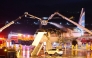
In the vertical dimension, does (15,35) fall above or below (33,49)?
above

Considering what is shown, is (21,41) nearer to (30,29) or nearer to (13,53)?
(30,29)

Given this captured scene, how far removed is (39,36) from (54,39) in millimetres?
19070

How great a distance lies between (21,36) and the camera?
75.9 metres

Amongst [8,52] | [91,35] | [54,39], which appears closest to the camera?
[8,52]

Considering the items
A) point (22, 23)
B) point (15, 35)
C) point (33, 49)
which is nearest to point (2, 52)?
point (33, 49)

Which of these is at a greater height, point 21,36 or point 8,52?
point 21,36

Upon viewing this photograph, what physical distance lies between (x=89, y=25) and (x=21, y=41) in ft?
186

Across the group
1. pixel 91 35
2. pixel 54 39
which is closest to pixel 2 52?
pixel 54 39

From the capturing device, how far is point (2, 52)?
20.7 m

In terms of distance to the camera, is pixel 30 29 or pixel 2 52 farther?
pixel 30 29

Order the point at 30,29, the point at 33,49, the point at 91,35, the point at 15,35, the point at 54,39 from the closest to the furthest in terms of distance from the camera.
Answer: the point at 33,49
the point at 54,39
the point at 15,35
the point at 91,35
the point at 30,29

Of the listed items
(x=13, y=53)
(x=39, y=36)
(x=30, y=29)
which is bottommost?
(x=13, y=53)

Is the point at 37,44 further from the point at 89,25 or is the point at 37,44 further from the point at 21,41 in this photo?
the point at 89,25

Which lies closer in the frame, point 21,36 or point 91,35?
point 21,36
